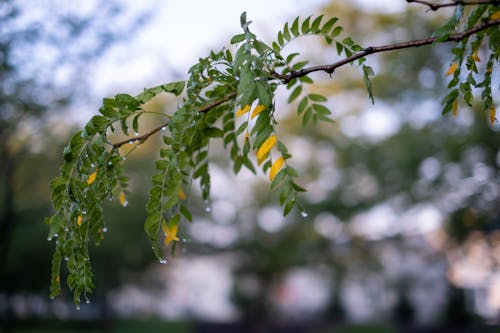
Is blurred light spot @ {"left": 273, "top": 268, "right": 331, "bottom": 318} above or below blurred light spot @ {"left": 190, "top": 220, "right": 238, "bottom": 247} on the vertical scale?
below

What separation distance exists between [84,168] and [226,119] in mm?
778

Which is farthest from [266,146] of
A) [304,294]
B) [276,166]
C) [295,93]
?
[304,294]

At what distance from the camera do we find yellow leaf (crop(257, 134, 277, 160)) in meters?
2.00

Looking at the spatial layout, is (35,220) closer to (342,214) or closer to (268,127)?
(342,214)

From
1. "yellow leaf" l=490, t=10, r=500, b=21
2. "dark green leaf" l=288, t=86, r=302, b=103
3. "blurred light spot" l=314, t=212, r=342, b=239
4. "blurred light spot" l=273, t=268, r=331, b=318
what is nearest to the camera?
"yellow leaf" l=490, t=10, r=500, b=21

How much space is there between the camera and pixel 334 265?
2077cm

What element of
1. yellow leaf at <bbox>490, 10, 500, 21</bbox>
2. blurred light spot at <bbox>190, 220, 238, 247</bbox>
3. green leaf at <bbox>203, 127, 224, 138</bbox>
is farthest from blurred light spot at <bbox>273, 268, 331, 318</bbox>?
yellow leaf at <bbox>490, 10, 500, 21</bbox>

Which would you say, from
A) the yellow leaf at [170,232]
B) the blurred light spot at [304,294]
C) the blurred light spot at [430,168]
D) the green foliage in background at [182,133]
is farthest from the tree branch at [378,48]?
the blurred light spot at [304,294]

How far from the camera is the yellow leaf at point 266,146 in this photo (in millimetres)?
1999

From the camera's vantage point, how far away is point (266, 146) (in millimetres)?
2035

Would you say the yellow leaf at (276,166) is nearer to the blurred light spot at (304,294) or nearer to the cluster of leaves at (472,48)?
the cluster of leaves at (472,48)

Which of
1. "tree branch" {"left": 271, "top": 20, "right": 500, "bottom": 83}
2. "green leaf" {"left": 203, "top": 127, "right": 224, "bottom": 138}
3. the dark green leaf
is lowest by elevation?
"green leaf" {"left": 203, "top": 127, "right": 224, "bottom": 138}

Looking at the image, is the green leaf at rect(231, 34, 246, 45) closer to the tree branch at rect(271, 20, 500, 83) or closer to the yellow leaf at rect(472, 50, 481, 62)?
the tree branch at rect(271, 20, 500, 83)

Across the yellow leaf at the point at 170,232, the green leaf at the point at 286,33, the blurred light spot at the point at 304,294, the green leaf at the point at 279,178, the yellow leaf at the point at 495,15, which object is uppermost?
the green leaf at the point at 286,33
